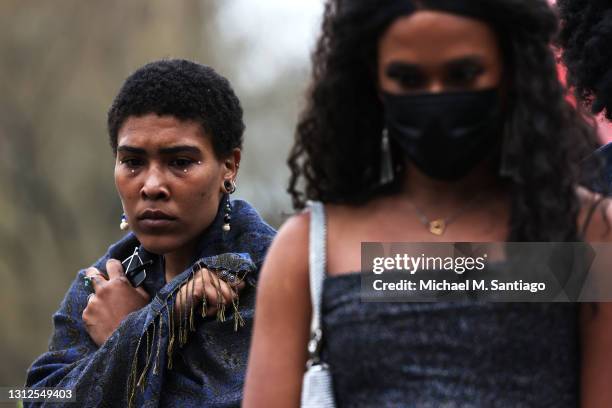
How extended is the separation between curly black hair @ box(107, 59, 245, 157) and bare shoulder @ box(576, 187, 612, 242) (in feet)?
5.94

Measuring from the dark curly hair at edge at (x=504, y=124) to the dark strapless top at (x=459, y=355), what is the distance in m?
0.18

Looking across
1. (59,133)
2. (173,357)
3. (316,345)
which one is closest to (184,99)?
(173,357)

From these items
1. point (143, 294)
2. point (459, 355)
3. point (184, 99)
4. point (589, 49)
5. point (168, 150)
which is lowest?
point (459, 355)

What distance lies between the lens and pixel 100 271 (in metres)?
4.25

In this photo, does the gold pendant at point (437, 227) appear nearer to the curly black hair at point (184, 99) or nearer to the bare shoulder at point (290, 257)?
the bare shoulder at point (290, 257)

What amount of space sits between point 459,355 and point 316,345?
30 centimetres

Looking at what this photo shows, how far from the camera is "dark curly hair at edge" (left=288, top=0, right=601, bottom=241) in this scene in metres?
2.44

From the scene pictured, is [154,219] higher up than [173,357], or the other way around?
[154,219]

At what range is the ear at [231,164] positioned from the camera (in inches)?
162

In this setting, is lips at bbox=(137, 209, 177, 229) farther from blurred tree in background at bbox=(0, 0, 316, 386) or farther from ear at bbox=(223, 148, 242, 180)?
blurred tree in background at bbox=(0, 0, 316, 386)

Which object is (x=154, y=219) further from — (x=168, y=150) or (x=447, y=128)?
(x=447, y=128)

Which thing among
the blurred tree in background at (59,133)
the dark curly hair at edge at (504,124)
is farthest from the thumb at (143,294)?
the blurred tree in background at (59,133)

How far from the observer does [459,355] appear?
7.91ft

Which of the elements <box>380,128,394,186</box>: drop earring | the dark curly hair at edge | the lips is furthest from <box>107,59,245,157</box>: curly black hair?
<box>380,128,394,186</box>: drop earring
